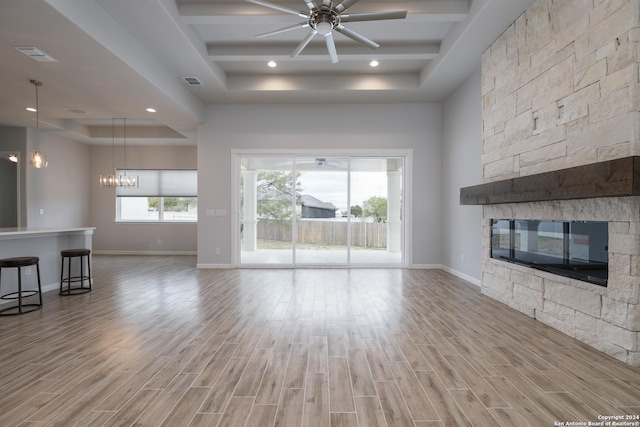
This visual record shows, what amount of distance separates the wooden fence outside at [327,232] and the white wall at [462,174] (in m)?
1.30

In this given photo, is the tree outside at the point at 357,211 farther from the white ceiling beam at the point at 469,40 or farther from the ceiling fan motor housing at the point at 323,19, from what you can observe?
the ceiling fan motor housing at the point at 323,19

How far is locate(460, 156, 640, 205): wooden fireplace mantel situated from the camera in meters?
2.29

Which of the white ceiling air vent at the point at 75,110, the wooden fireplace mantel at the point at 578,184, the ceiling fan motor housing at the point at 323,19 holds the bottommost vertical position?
the wooden fireplace mantel at the point at 578,184

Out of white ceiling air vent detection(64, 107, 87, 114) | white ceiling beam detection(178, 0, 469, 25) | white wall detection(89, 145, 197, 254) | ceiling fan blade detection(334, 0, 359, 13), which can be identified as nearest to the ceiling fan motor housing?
ceiling fan blade detection(334, 0, 359, 13)

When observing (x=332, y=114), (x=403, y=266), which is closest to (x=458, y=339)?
(x=403, y=266)

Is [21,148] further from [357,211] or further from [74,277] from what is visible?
[357,211]

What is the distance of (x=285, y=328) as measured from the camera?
10.6ft

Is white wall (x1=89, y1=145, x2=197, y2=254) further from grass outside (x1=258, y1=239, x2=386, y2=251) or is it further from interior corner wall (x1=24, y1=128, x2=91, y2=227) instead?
grass outside (x1=258, y1=239, x2=386, y2=251)

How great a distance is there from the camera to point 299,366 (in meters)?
2.45

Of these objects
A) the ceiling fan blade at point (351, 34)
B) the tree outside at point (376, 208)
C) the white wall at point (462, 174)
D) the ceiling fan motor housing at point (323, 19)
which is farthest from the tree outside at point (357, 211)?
the ceiling fan motor housing at point (323, 19)

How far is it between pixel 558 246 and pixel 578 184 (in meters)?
0.80

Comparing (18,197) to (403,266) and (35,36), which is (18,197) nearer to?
(35,36)

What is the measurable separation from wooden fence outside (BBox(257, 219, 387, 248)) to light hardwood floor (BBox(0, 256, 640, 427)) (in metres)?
2.47

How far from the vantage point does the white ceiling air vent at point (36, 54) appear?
11.7ft
